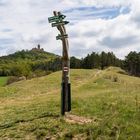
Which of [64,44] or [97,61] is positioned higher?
[97,61]

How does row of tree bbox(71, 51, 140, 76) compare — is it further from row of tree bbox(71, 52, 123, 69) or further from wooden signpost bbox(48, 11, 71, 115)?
wooden signpost bbox(48, 11, 71, 115)

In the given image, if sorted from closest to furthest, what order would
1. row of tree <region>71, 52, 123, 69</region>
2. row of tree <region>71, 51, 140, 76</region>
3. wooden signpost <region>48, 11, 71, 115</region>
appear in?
wooden signpost <region>48, 11, 71, 115</region>, row of tree <region>71, 51, 140, 76</region>, row of tree <region>71, 52, 123, 69</region>

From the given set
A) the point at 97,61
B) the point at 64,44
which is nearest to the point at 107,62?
Result: the point at 97,61

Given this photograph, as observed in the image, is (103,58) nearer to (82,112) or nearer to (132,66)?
(132,66)

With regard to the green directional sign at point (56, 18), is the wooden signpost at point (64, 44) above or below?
below

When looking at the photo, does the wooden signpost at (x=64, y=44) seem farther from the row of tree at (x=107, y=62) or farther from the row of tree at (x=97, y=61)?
the row of tree at (x=97, y=61)

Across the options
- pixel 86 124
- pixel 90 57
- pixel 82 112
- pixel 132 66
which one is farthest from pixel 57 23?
pixel 90 57

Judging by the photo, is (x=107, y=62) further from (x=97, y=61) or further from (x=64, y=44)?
(x=64, y=44)

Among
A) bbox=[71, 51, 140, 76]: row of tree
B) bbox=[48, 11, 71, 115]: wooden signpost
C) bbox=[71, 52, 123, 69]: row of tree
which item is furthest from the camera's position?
bbox=[71, 52, 123, 69]: row of tree

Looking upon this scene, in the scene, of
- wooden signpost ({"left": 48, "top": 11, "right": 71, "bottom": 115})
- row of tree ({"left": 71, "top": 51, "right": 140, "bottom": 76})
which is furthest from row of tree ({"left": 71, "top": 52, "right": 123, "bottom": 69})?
wooden signpost ({"left": 48, "top": 11, "right": 71, "bottom": 115})

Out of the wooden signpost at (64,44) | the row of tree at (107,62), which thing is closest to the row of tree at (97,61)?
the row of tree at (107,62)

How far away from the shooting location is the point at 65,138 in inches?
489

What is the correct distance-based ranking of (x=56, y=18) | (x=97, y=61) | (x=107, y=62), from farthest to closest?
(x=107, y=62) → (x=97, y=61) → (x=56, y=18)

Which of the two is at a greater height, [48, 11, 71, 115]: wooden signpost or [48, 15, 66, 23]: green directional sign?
[48, 15, 66, 23]: green directional sign
